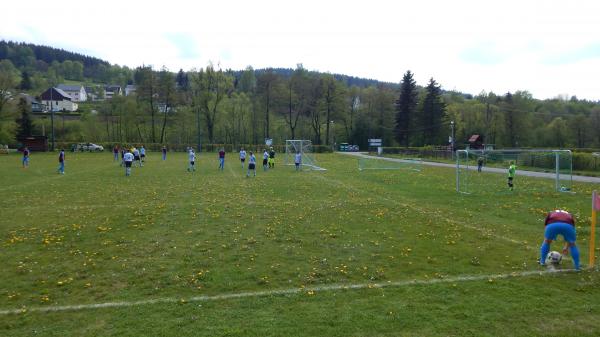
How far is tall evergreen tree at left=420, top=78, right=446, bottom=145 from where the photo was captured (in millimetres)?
78125

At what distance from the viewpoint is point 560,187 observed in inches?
843

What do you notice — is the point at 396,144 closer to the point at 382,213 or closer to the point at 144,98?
the point at 144,98

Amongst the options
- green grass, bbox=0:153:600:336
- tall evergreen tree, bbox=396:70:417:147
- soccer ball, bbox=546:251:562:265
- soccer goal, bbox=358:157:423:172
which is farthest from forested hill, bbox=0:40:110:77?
soccer ball, bbox=546:251:562:265

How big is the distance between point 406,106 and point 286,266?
247ft

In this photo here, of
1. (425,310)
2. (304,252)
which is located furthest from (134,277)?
(425,310)

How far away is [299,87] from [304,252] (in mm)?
78604

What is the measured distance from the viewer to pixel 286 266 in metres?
8.18

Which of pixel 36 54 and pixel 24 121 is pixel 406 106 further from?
pixel 36 54

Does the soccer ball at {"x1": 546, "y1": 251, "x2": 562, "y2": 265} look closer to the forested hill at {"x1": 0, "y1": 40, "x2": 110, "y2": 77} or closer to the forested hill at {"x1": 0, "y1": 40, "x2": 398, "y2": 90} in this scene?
the forested hill at {"x1": 0, "y1": 40, "x2": 398, "y2": 90}

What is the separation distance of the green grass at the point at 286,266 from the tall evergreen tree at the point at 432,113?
64070mm

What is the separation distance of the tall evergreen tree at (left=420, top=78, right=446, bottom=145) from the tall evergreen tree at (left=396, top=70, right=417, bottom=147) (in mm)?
2028

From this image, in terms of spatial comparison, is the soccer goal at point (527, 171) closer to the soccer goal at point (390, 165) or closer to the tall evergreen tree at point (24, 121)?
the soccer goal at point (390, 165)

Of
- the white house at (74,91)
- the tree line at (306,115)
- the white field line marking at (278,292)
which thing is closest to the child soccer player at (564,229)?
the white field line marking at (278,292)

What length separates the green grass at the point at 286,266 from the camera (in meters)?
5.64
